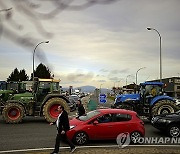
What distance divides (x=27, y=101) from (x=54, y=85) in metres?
2.01

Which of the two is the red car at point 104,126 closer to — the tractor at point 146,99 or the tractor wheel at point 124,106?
the tractor at point 146,99

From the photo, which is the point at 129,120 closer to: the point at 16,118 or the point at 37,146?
the point at 37,146

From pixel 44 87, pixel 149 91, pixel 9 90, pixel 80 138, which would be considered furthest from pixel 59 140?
pixel 9 90

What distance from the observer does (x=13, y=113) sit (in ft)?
62.4

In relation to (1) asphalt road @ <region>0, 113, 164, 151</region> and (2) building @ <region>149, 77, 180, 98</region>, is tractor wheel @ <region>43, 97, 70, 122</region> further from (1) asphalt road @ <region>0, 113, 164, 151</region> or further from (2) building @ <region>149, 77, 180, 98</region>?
(2) building @ <region>149, 77, 180, 98</region>

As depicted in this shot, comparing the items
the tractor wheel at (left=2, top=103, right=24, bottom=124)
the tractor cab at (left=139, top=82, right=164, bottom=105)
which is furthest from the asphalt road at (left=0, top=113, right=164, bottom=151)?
the tractor cab at (left=139, top=82, right=164, bottom=105)

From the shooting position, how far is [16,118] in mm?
18859

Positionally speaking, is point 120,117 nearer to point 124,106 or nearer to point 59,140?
point 59,140

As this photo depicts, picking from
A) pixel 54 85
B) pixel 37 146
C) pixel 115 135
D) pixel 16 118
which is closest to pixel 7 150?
pixel 37 146

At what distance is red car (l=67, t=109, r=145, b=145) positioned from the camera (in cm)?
1175

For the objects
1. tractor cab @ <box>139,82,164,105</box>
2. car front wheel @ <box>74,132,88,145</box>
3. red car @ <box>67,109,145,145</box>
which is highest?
tractor cab @ <box>139,82,164,105</box>

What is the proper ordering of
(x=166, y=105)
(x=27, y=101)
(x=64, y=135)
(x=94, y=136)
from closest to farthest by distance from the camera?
(x=64, y=135), (x=94, y=136), (x=166, y=105), (x=27, y=101)

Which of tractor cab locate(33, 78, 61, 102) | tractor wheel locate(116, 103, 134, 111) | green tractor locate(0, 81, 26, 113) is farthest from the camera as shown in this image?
green tractor locate(0, 81, 26, 113)

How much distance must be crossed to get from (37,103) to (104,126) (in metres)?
8.57
